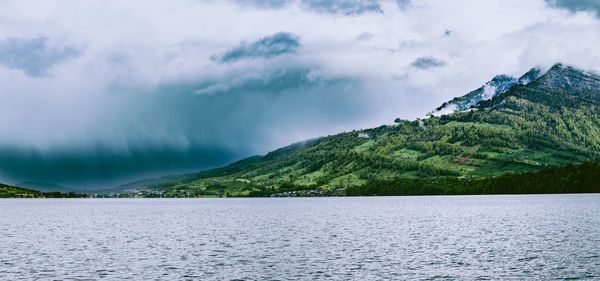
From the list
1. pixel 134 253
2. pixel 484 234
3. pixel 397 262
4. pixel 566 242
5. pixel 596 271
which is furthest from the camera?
→ pixel 484 234

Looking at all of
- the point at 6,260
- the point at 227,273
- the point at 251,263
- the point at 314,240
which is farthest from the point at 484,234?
the point at 6,260

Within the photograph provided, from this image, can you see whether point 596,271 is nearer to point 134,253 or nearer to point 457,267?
point 457,267

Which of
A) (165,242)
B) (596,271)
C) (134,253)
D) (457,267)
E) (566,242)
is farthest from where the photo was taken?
(165,242)

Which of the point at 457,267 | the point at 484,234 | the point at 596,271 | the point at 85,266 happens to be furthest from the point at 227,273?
the point at 484,234

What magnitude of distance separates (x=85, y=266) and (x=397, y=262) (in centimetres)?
4541

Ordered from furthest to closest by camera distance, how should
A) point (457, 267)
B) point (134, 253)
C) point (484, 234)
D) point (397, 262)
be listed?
point (484, 234) < point (134, 253) < point (397, 262) < point (457, 267)

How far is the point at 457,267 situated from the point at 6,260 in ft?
224

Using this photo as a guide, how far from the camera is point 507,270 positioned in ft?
260

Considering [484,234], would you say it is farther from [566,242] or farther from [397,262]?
[397,262]

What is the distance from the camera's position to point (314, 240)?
420 ft

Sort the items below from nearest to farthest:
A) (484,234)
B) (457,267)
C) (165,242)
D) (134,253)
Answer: (457,267), (134,253), (165,242), (484,234)

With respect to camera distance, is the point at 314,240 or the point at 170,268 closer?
the point at 170,268

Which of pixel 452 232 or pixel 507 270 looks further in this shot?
pixel 452 232

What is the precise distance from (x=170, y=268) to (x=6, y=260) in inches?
1149
